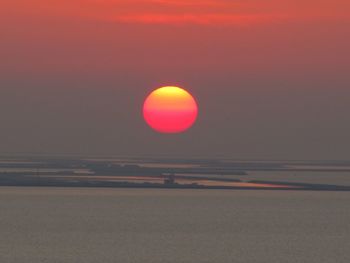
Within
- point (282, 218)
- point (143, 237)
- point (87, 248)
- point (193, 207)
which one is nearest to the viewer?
point (87, 248)

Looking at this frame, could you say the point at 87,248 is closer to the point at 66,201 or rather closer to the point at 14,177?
the point at 66,201

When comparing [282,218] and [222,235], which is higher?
[282,218]

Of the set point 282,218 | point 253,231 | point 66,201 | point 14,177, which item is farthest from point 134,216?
point 14,177

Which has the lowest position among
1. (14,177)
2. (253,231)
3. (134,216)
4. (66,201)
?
(253,231)

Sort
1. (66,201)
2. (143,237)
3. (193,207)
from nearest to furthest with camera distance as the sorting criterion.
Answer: (143,237)
(193,207)
(66,201)

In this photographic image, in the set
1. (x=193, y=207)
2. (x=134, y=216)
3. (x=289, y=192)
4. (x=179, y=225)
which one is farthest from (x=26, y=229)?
(x=289, y=192)

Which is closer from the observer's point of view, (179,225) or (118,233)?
(118,233)

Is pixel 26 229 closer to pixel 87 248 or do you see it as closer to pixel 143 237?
pixel 143 237
